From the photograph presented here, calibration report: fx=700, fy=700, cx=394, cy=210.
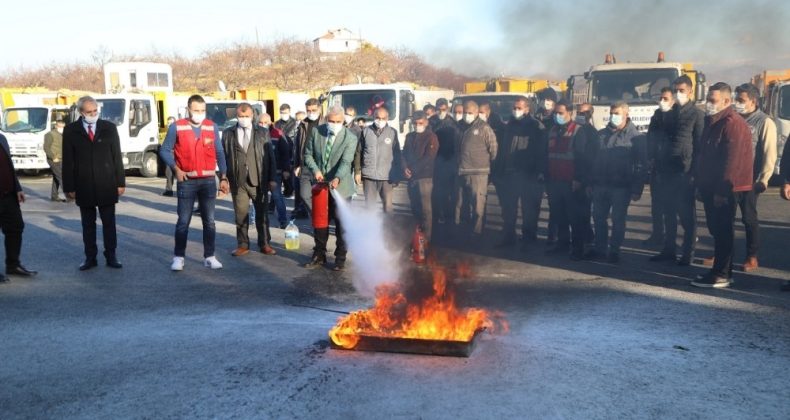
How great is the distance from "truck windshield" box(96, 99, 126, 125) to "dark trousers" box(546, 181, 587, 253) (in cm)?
1488

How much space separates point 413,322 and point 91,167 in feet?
15.7

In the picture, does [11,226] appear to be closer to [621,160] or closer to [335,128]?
[335,128]

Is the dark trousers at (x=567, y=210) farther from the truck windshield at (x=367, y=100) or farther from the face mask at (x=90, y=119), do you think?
the truck windshield at (x=367, y=100)

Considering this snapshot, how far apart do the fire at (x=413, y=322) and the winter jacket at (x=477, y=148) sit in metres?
4.19

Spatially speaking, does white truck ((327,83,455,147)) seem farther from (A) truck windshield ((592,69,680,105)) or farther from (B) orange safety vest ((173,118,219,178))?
(B) orange safety vest ((173,118,219,178))

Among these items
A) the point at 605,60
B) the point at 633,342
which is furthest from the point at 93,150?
the point at 605,60

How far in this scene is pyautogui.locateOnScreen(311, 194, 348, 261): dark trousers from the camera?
27.0 feet

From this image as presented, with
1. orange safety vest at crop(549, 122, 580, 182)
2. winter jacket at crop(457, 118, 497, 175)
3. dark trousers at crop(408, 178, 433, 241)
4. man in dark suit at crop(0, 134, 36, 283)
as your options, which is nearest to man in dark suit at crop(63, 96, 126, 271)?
man in dark suit at crop(0, 134, 36, 283)

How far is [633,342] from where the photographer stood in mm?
5352

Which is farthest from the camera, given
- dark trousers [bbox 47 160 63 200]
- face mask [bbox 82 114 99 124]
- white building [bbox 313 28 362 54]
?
white building [bbox 313 28 362 54]

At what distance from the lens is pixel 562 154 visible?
887 centimetres

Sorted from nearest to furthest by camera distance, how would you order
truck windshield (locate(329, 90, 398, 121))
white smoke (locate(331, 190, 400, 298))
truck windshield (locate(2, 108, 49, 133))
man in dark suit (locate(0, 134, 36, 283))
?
man in dark suit (locate(0, 134, 36, 283)), white smoke (locate(331, 190, 400, 298)), truck windshield (locate(329, 90, 398, 121)), truck windshield (locate(2, 108, 49, 133))

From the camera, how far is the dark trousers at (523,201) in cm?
968

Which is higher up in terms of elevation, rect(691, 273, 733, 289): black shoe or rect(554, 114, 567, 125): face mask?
rect(554, 114, 567, 125): face mask
